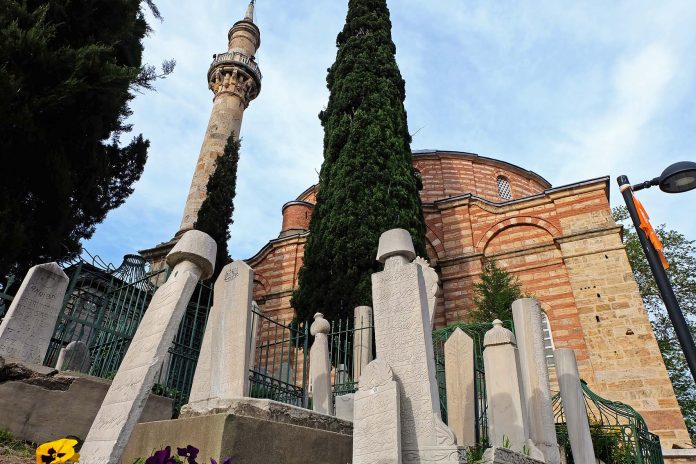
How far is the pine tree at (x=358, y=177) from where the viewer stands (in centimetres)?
1092

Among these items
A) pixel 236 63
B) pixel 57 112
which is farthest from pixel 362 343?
pixel 236 63

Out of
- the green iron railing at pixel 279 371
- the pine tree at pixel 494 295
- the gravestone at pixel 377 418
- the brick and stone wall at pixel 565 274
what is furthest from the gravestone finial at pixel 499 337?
the brick and stone wall at pixel 565 274

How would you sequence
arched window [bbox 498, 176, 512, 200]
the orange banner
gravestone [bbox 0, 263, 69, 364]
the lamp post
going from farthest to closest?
arched window [bbox 498, 176, 512, 200] → gravestone [bbox 0, 263, 69, 364] → the orange banner → the lamp post

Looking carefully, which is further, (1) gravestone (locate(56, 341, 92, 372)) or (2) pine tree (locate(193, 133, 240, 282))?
(2) pine tree (locate(193, 133, 240, 282))

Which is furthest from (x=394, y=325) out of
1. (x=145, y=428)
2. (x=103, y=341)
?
(x=103, y=341)

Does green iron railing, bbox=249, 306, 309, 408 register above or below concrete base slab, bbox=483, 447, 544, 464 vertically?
above

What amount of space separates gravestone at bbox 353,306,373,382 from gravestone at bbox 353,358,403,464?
460 cm

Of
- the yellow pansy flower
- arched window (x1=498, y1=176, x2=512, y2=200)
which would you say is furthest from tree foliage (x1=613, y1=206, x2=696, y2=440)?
the yellow pansy flower

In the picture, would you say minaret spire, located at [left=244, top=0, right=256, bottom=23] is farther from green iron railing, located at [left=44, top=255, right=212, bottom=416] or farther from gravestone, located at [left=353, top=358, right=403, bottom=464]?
gravestone, located at [left=353, top=358, right=403, bottom=464]

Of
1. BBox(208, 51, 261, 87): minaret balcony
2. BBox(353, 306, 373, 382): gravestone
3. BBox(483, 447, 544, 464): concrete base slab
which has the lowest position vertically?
BBox(483, 447, 544, 464): concrete base slab

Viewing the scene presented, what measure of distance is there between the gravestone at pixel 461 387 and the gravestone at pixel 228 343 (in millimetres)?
2957

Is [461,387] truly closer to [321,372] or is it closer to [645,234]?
[321,372]

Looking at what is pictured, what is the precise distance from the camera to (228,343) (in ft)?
13.5

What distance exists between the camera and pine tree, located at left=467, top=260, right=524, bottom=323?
11.5 metres
